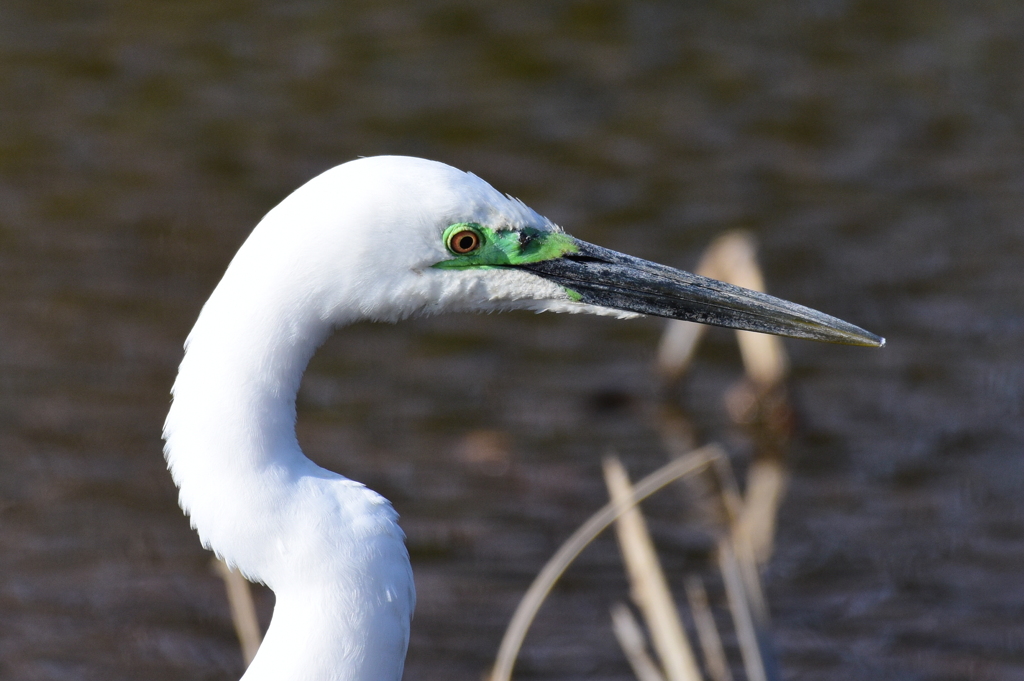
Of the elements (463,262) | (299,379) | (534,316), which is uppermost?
(534,316)

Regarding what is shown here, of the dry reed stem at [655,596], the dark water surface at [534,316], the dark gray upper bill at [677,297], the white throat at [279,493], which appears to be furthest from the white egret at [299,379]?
the dark water surface at [534,316]

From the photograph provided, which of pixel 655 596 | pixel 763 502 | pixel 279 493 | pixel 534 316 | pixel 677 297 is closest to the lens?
pixel 279 493

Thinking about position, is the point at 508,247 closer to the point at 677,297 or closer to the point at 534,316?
the point at 677,297

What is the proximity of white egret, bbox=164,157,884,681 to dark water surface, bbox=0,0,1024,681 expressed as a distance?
9.23 ft

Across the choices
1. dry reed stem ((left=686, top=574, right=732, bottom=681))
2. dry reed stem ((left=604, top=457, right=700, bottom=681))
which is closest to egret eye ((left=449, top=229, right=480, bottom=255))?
dry reed stem ((left=604, top=457, right=700, bottom=681))

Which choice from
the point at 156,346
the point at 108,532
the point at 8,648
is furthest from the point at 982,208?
the point at 8,648

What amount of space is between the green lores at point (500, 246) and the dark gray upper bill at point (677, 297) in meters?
0.04

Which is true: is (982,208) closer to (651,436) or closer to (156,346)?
(651,436)

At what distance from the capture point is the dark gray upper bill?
282 cm

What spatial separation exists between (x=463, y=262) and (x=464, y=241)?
0.05 meters

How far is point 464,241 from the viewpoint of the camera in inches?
Result: 101

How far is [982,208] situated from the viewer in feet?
28.7

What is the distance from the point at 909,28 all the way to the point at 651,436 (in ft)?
19.7

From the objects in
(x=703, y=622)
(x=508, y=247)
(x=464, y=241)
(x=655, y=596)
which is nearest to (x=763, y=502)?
(x=703, y=622)
